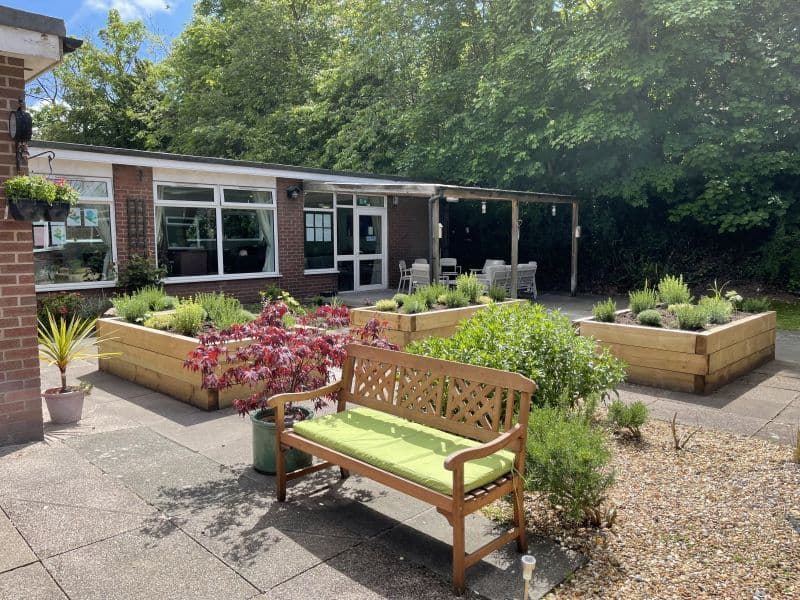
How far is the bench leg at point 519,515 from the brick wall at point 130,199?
9.97 metres

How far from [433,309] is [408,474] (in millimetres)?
5776

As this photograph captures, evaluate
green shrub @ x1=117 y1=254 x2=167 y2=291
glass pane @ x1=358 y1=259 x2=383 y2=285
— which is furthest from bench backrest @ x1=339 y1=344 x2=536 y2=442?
glass pane @ x1=358 y1=259 x2=383 y2=285

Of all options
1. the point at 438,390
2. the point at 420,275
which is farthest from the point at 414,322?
the point at 420,275

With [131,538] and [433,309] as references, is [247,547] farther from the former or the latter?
[433,309]

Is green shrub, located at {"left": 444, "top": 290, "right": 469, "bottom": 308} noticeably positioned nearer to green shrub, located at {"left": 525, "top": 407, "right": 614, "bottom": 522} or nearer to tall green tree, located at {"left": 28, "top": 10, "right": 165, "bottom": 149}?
green shrub, located at {"left": 525, "top": 407, "right": 614, "bottom": 522}

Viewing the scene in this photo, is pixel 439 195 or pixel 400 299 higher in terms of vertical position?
pixel 439 195

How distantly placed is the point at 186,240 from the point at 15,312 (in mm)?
8053

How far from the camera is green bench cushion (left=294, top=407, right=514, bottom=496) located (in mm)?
2959

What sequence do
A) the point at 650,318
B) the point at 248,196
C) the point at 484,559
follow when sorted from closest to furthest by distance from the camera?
the point at 484,559
the point at 650,318
the point at 248,196

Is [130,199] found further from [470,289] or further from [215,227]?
[470,289]

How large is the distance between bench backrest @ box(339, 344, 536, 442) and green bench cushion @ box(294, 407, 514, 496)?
85 mm

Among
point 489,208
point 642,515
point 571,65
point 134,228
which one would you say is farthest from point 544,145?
point 642,515

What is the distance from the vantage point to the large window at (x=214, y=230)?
1198cm

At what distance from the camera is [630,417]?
4.80 meters
